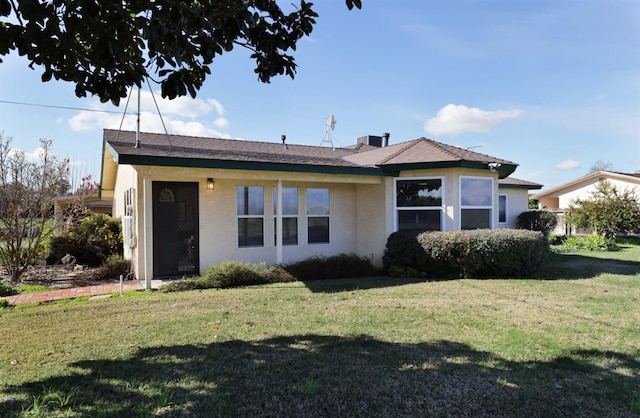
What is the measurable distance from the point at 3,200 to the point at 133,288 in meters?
4.45

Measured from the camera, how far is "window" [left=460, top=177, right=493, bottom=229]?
35.0 ft

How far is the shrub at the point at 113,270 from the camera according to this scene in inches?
391

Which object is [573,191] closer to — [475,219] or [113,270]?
[475,219]

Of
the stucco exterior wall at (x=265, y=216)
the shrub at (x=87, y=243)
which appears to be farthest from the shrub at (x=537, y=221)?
the shrub at (x=87, y=243)

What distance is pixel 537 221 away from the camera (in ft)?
62.8

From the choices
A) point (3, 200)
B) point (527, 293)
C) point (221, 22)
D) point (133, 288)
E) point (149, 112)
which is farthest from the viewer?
point (149, 112)

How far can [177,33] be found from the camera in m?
3.54

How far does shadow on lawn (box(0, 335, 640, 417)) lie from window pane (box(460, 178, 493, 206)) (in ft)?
22.0

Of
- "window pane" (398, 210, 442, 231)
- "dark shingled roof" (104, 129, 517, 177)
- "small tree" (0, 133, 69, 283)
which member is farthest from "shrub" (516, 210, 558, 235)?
"small tree" (0, 133, 69, 283)

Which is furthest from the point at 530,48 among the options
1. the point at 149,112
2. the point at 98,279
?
the point at 98,279

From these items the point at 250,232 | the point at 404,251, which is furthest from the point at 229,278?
the point at 404,251

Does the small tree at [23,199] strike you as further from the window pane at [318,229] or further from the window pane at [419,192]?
the window pane at [419,192]

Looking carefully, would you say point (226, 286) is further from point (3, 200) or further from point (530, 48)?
point (530, 48)

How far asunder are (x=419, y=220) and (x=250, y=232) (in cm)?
492
